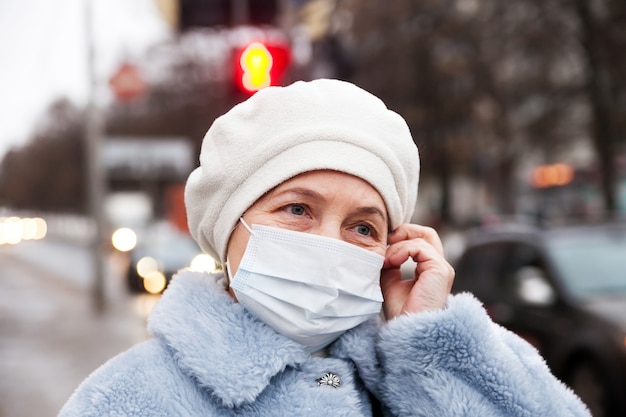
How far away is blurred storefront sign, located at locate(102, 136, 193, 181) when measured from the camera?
179 feet

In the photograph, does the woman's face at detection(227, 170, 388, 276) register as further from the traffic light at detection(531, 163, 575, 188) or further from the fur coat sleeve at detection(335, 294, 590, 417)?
the traffic light at detection(531, 163, 575, 188)

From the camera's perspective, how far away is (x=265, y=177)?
1.69 m

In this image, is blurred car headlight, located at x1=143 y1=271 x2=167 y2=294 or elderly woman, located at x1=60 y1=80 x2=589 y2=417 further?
blurred car headlight, located at x1=143 y1=271 x2=167 y2=294

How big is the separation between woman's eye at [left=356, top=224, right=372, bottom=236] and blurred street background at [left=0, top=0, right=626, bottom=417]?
1207 millimetres

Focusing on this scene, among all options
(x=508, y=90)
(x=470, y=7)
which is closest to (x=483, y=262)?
(x=508, y=90)

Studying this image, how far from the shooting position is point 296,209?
1742mm

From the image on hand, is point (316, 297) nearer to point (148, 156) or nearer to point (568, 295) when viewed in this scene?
point (568, 295)

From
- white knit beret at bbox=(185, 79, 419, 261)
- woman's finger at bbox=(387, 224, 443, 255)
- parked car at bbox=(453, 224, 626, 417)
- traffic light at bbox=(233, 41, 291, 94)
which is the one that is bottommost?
parked car at bbox=(453, 224, 626, 417)

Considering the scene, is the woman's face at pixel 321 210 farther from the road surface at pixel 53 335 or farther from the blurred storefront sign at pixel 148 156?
the blurred storefront sign at pixel 148 156

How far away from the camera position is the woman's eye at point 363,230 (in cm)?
179

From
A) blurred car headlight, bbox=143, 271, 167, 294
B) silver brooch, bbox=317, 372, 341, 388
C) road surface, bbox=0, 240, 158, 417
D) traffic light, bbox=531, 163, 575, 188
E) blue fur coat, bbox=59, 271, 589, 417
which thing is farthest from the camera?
traffic light, bbox=531, 163, 575, 188

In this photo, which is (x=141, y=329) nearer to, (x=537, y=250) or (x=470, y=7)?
(x=537, y=250)

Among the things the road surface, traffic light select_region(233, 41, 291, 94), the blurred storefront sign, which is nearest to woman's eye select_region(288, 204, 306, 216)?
traffic light select_region(233, 41, 291, 94)

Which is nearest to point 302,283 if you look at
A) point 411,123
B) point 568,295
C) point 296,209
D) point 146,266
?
point 296,209
